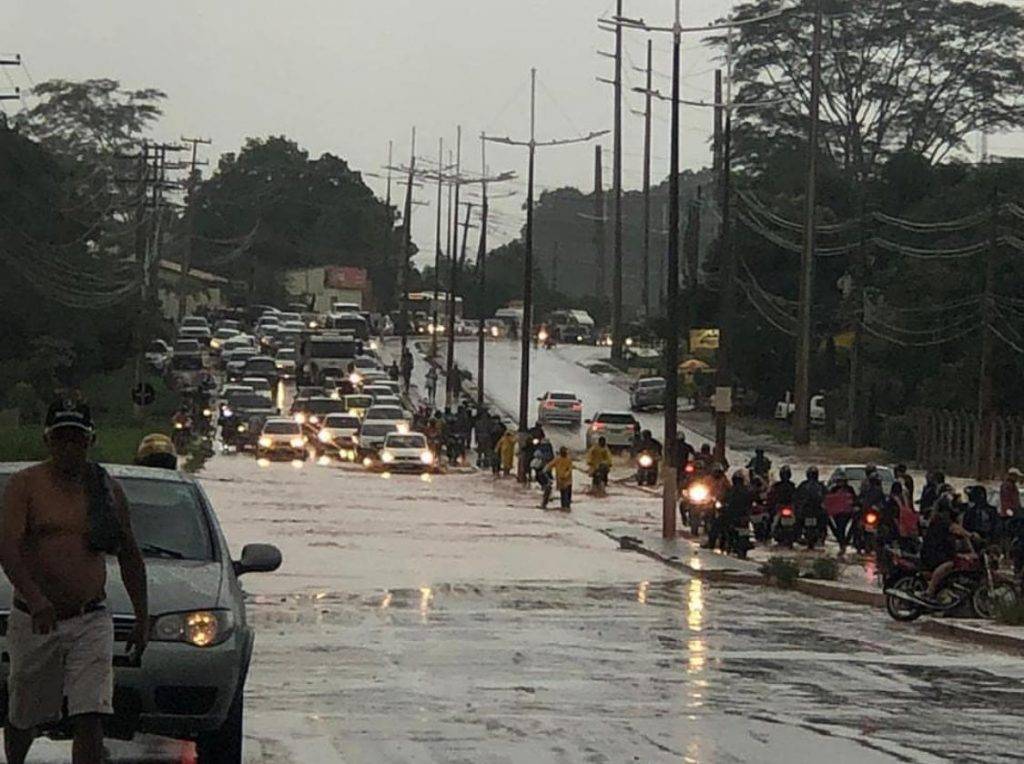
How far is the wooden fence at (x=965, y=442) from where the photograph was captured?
61.4 meters

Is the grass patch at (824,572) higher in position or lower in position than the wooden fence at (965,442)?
lower

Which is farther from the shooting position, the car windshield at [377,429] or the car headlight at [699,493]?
the car windshield at [377,429]

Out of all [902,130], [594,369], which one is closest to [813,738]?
[902,130]

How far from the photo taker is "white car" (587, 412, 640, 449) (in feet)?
239

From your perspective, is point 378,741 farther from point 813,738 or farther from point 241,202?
point 241,202

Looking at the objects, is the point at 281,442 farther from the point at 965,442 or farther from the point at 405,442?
the point at 965,442

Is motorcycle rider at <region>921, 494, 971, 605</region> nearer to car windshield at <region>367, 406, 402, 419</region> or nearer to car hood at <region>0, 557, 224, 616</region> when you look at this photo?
car hood at <region>0, 557, 224, 616</region>

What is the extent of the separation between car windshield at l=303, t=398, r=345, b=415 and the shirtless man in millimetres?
72418

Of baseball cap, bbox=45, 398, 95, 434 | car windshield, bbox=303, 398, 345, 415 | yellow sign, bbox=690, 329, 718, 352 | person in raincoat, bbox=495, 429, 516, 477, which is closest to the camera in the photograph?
baseball cap, bbox=45, 398, 95, 434

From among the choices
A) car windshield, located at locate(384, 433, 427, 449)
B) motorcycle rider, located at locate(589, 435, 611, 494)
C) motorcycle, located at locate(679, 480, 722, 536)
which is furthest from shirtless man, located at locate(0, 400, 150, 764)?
car windshield, located at locate(384, 433, 427, 449)

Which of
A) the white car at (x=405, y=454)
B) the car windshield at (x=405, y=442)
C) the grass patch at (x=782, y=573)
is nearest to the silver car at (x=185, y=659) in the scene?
the grass patch at (x=782, y=573)

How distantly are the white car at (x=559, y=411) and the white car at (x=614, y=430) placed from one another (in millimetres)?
9823

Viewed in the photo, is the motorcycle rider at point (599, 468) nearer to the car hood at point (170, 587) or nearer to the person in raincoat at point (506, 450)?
the person in raincoat at point (506, 450)

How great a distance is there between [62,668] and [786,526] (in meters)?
31.4
